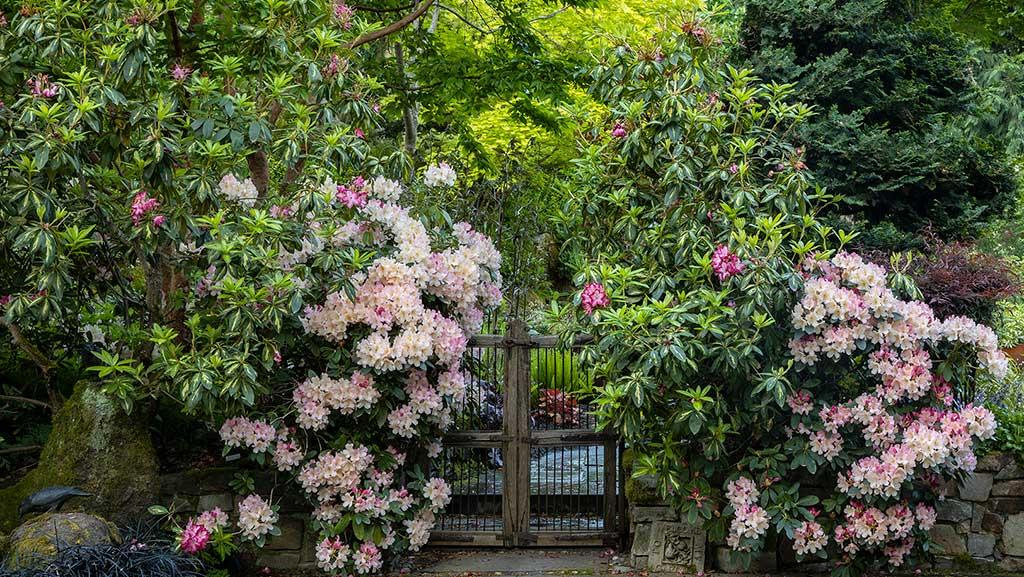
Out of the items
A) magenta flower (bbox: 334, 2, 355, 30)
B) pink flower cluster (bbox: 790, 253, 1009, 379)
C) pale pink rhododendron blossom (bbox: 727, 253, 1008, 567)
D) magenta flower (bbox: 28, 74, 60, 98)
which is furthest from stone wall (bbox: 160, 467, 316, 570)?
pink flower cluster (bbox: 790, 253, 1009, 379)

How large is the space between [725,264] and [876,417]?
1158 millimetres

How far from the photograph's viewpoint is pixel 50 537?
4.65 meters

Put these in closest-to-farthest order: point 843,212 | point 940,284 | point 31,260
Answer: point 31,260, point 940,284, point 843,212

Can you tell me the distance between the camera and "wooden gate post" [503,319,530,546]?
6.07 metres

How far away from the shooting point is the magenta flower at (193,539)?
5043 mm

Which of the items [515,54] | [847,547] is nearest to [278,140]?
[515,54]

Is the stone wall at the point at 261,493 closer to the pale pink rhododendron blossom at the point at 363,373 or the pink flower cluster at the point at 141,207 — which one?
the pale pink rhododendron blossom at the point at 363,373

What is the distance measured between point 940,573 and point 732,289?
214 cm

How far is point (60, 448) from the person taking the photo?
5.32 metres

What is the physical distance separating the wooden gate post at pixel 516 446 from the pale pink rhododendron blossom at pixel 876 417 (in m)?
1.44

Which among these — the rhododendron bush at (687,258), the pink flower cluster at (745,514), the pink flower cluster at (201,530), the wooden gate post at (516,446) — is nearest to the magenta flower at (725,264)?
the rhododendron bush at (687,258)

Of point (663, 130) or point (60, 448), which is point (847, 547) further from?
point (60, 448)

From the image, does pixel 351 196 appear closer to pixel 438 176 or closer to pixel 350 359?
pixel 438 176

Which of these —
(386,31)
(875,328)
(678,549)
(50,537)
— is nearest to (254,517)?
(50,537)
